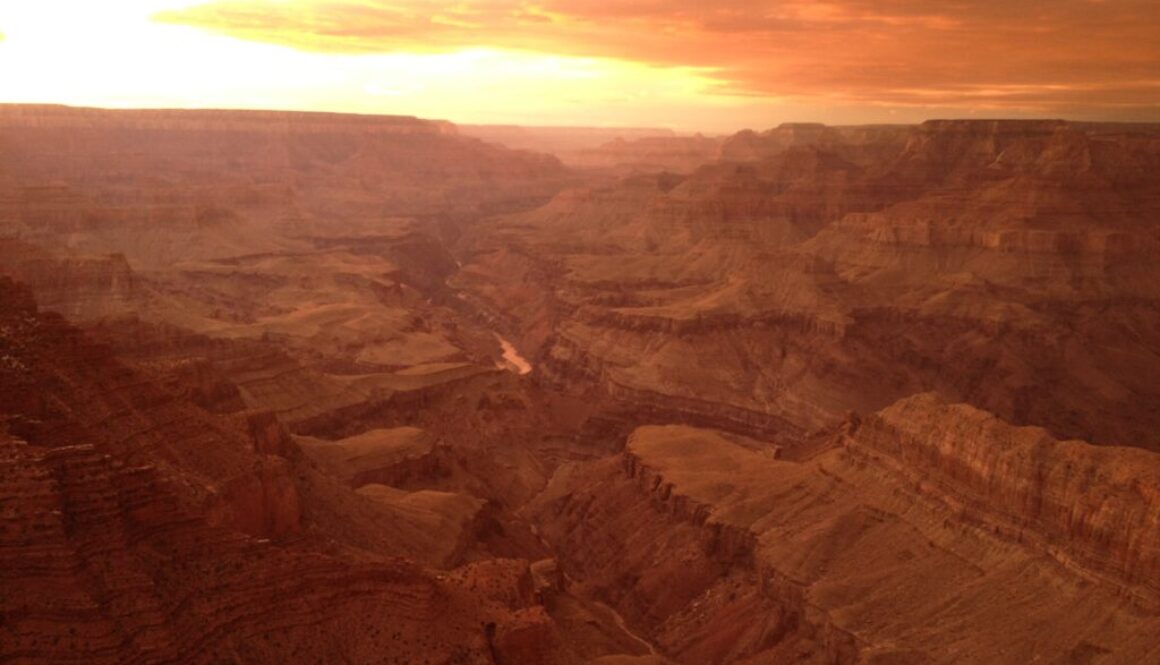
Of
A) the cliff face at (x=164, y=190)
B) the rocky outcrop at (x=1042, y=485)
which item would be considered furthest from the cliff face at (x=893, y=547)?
the cliff face at (x=164, y=190)

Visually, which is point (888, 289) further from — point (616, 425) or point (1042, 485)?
point (1042, 485)

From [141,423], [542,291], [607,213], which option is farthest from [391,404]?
[607,213]

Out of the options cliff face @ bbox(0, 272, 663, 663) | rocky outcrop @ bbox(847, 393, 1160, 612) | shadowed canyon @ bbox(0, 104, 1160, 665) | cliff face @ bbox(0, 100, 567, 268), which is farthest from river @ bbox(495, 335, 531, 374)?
cliff face @ bbox(0, 272, 663, 663)

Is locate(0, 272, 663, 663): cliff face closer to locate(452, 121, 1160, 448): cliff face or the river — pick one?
locate(452, 121, 1160, 448): cliff face

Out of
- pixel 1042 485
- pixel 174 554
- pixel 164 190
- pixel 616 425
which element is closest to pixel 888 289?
pixel 616 425

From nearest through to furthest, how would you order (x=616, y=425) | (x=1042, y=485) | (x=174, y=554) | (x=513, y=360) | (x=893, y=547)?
(x=174, y=554)
(x=1042, y=485)
(x=893, y=547)
(x=616, y=425)
(x=513, y=360)
